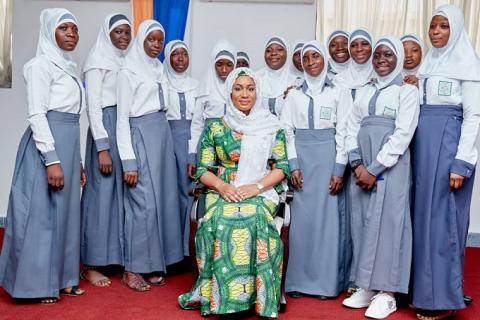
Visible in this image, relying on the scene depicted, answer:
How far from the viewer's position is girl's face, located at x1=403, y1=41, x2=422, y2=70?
3.63 m

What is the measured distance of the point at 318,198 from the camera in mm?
3447

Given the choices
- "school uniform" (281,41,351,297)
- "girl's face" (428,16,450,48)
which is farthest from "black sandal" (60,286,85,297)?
"girl's face" (428,16,450,48)

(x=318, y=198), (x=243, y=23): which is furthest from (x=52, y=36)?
(x=243, y=23)

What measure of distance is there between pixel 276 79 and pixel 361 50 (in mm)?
800

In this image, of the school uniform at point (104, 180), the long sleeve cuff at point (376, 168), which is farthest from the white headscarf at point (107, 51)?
the long sleeve cuff at point (376, 168)

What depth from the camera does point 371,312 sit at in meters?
3.07

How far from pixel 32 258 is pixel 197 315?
0.91 m

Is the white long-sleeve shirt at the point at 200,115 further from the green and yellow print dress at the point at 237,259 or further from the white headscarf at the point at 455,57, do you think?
the white headscarf at the point at 455,57

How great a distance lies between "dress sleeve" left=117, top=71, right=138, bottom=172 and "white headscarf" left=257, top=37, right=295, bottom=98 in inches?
42.0

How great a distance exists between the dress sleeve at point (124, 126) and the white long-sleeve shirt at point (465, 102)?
1.69 meters

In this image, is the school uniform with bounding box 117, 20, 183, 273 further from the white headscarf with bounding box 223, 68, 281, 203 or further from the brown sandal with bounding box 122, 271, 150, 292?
the white headscarf with bounding box 223, 68, 281, 203

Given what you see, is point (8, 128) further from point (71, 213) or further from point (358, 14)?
point (358, 14)

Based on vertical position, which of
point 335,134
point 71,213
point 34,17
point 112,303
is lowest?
point 112,303

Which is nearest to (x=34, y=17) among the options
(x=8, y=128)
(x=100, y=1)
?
(x=100, y=1)
